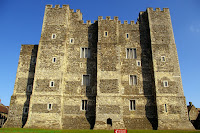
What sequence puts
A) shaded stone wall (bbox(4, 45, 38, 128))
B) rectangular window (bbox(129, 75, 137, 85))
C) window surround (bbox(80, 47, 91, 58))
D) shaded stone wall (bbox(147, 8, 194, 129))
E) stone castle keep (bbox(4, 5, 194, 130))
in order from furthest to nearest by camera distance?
window surround (bbox(80, 47, 91, 58))
rectangular window (bbox(129, 75, 137, 85))
shaded stone wall (bbox(4, 45, 38, 128))
stone castle keep (bbox(4, 5, 194, 130))
shaded stone wall (bbox(147, 8, 194, 129))

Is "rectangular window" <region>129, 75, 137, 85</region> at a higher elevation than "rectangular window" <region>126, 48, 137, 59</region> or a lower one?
lower

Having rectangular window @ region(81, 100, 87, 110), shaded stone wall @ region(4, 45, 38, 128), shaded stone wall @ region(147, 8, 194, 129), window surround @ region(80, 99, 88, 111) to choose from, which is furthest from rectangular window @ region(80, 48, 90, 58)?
shaded stone wall @ region(147, 8, 194, 129)

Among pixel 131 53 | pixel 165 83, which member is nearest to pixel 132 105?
pixel 165 83

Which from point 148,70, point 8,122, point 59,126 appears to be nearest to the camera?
point 59,126

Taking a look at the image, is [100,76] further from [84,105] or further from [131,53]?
[131,53]

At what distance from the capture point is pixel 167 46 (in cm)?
2681

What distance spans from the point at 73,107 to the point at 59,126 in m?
3.27

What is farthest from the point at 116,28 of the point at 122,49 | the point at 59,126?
the point at 59,126

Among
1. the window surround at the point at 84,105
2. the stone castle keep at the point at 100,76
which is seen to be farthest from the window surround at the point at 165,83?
the window surround at the point at 84,105

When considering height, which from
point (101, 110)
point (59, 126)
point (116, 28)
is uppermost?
point (116, 28)

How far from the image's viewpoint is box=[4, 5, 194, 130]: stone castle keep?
23.4 m

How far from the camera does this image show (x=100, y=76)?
2498cm

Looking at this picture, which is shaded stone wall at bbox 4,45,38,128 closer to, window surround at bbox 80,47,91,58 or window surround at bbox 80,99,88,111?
window surround at bbox 80,47,91,58

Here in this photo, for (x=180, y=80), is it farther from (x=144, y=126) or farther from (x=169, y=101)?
(x=144, y=126)
